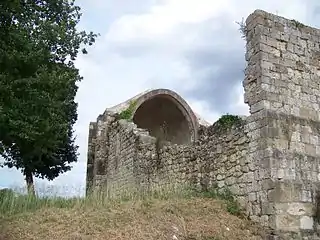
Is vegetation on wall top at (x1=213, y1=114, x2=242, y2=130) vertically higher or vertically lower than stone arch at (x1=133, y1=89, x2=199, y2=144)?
lower

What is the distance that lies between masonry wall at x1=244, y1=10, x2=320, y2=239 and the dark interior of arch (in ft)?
30.6

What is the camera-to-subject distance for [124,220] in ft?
27.1

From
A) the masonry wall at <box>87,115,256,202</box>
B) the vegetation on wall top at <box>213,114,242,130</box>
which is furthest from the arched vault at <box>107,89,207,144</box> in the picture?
the vegetation on wall top at <box>213,114,242,130</box>

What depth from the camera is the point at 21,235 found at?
7754 mm

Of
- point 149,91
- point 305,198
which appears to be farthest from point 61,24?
point 149,91

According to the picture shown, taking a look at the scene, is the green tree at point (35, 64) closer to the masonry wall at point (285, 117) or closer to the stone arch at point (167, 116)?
the masonry wall at point (285, 117)

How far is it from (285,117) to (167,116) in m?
11.4

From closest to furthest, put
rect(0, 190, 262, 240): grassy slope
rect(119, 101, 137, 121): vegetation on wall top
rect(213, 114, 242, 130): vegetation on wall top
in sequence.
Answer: rect(0, 190, 262, 240): grassy slope
rect(213, 114, 242, 130): vegetation on wall top
rect(119, 101, 137, 121): vegetation on wall top

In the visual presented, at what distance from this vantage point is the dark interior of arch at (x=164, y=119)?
64.1 ft

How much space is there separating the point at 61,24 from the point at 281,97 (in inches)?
212

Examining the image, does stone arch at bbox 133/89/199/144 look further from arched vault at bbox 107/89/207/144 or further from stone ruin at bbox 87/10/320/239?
stone ruin at bbox 87/10/320/239

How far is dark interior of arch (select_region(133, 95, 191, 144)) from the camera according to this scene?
19527 mm

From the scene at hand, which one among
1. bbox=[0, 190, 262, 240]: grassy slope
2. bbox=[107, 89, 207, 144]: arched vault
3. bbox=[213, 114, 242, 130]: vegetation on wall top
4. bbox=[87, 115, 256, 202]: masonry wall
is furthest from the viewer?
bbox=[107, 89, 207, 144]: arched vault

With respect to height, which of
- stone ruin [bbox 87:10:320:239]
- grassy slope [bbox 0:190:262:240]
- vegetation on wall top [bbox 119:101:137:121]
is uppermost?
vegetation on wall top [bbox 119:101:137:121]
